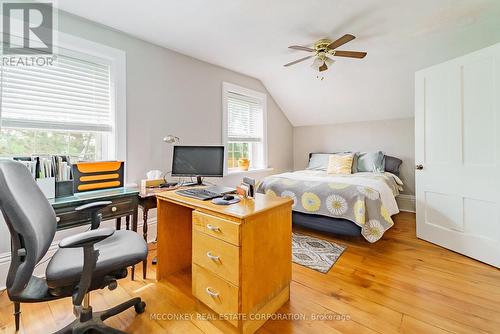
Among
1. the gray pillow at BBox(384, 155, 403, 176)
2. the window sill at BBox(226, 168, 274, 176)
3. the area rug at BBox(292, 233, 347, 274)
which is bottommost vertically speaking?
the area rug at BBox(292, 233, 347, 274)

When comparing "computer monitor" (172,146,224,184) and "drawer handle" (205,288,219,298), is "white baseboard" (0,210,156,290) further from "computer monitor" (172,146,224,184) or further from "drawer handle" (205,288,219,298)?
"drawer handle" (205,288,219,298)

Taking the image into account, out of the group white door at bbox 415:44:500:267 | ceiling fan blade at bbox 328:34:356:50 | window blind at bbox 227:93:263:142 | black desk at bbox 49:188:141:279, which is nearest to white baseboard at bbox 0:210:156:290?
black desk at bbox 49:188:141:279

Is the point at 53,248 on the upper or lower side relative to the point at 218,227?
lower

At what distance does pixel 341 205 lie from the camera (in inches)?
98.7

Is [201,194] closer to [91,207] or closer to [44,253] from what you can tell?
[91,207]

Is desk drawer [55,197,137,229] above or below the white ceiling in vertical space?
below

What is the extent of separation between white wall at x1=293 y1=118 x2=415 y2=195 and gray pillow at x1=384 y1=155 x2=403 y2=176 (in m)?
0.13

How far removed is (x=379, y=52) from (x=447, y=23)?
69cm

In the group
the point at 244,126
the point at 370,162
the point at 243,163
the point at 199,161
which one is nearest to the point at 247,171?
the point at 243,163

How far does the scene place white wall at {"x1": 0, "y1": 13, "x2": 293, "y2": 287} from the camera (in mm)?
2420

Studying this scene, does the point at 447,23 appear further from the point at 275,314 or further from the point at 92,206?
the point at 92,206

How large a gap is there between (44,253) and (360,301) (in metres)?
1.98

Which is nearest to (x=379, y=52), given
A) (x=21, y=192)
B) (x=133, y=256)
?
(x=133, y=256)

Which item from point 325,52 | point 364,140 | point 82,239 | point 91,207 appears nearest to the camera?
point 82,239
